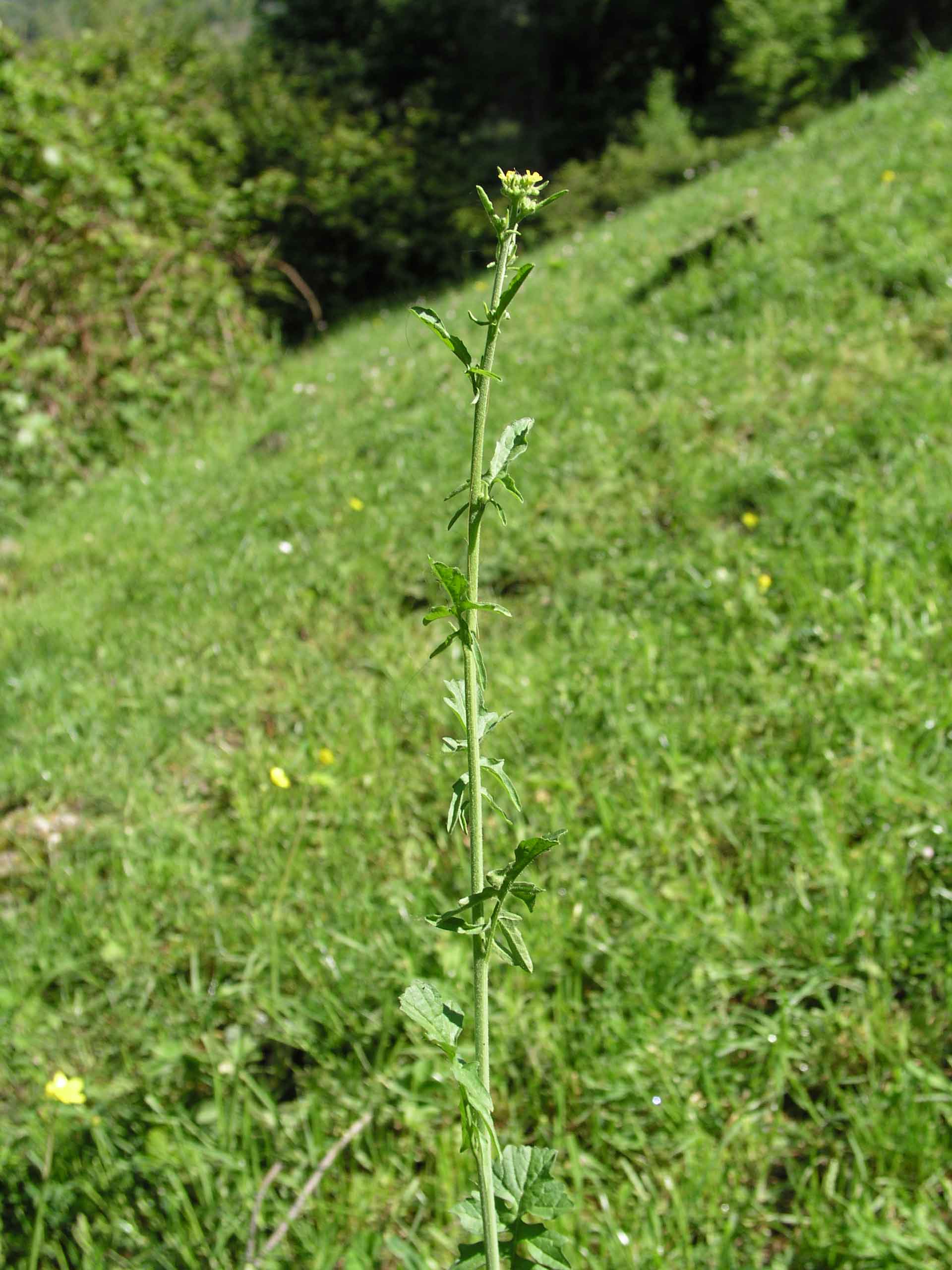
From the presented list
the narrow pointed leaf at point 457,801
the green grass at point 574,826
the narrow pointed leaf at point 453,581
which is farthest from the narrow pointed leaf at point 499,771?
the green grass at point 574,826

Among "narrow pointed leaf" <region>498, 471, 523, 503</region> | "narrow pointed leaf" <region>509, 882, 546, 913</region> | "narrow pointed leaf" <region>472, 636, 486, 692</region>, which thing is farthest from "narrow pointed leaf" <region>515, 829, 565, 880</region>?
"narrow pointed leaf" <region>498, 471, 523, 503</region>

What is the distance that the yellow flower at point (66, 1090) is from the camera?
1784 millimetres

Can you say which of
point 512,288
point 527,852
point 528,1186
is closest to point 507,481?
point 512,288

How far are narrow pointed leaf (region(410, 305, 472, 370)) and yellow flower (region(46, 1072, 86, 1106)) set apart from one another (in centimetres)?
163

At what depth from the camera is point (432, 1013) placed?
0.75 meters

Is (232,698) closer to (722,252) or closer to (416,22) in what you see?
(722,252)

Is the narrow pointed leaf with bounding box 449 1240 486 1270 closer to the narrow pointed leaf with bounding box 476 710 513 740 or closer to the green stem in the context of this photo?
the narrow pointed leaf with bounding box 476 710 513 740

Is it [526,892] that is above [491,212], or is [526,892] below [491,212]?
below

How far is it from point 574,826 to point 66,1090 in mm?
1164

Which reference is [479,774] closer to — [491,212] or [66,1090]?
[491,212]

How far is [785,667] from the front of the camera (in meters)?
2.61

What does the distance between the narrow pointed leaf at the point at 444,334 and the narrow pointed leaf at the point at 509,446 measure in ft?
0.22

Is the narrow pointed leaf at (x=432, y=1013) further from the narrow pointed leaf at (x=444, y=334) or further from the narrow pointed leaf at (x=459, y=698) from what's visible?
the narrow pointed leaf at (x=444, y=334)

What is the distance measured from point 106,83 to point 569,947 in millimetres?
8984
